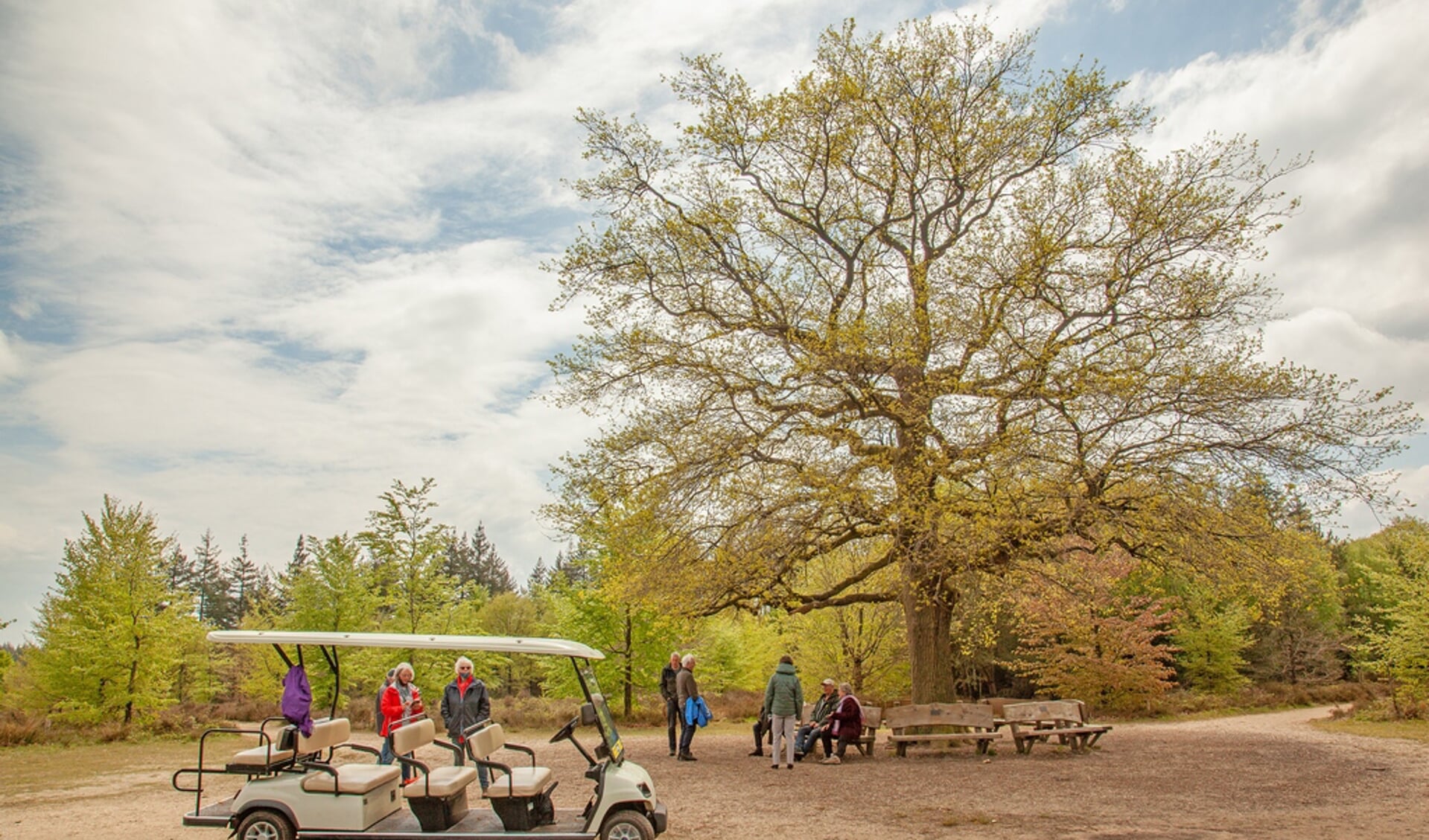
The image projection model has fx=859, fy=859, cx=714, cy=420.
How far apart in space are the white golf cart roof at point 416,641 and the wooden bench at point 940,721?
9882mm


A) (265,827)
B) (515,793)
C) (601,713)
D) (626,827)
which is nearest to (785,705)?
(601,713)

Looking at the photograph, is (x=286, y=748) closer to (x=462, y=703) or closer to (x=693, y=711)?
(x=462, y=703)

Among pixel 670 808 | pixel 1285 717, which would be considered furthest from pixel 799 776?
pixel 1285 717

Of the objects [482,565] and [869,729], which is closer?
[869,729]

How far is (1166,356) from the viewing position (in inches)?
607

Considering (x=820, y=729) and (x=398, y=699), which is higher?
(x=398, y=699)

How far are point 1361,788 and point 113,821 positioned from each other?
15717 millimetres

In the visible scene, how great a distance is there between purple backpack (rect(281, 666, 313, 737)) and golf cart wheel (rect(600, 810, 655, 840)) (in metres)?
2.92

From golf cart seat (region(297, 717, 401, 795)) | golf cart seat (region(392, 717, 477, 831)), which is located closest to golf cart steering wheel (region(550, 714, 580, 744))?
golf cart seat (region(392, 717, 477, 831))

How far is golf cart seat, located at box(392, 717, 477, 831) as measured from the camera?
293 inches

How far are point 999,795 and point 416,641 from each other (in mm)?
8077

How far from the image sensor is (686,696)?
49.7 feet

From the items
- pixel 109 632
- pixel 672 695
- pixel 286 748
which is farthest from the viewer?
pixel 109 632

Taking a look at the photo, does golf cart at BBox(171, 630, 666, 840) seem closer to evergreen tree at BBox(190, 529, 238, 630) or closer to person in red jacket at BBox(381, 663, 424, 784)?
person in red jacket at BBox(381, 663, 424, 784)
